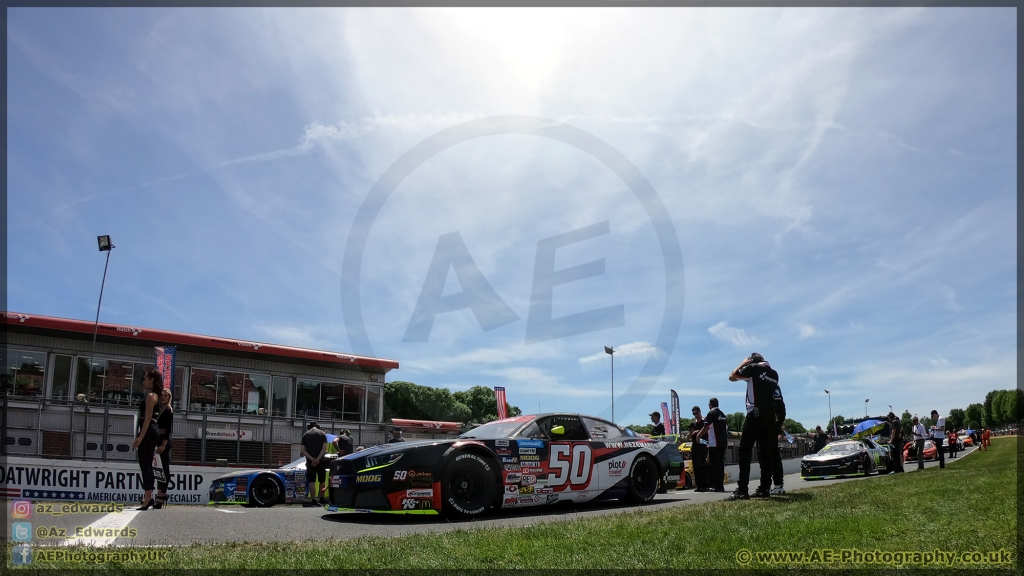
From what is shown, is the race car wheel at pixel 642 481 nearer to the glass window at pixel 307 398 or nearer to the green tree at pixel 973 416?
the glass window at pixel 307 398

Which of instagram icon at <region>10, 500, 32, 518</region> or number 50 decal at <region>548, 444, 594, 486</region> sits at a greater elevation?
number 50 decal at <region>548, 444, 594, 486</region>

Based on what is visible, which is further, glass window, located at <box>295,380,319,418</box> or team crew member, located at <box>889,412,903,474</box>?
glass window, located at <box>295,380,319,418</box>

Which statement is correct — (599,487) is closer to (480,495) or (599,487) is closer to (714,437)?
(480,495)

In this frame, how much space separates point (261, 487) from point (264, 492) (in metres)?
0.12

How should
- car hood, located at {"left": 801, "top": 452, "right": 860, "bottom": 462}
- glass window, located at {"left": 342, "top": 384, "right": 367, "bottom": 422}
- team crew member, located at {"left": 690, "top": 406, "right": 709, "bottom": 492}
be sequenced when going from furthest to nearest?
glass window, located at {"left": 342, "top": 384, "right": 367, "bottom": 422}, car hood, located at {"left": 801, "top": 452, "right": 860, "bottom": 462}, team crew member, located at {"left": 690, "top": 406, "right": 709, "bottom": 492}

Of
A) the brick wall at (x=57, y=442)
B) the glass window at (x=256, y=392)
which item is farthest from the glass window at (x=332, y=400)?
the brick wall at (x=57, y=442)

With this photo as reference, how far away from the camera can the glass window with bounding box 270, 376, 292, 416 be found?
28.7 meters

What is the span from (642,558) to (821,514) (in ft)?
9.02

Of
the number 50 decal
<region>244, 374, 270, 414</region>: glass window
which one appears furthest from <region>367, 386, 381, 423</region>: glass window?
the number 50 decal

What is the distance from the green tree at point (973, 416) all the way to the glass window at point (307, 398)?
169054 mm

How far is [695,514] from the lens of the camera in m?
6.24

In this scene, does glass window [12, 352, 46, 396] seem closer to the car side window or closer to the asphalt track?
the asphalt track

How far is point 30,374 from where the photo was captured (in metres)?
23.7

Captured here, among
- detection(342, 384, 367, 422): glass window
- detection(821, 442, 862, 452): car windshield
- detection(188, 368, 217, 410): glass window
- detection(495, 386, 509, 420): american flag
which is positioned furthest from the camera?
detection(495, 386, 509, 420): american flag
